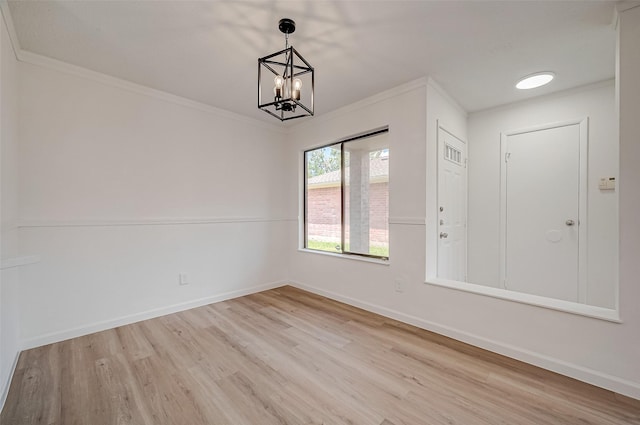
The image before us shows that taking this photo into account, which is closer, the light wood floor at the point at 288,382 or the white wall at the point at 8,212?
the light wood floor at the point at 288,382

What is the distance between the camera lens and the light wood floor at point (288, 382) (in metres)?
1.55

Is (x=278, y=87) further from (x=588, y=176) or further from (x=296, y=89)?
(x=588, y=176)

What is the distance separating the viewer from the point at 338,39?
81.9 inches

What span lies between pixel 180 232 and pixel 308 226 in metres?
1.82

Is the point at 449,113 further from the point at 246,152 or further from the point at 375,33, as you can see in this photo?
the point at 246,152

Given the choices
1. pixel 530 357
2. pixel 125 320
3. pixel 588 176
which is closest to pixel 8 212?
pixel 125 320

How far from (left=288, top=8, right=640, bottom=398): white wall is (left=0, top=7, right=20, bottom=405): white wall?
2892mm

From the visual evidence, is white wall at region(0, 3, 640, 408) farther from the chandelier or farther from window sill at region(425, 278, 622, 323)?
the chandelier

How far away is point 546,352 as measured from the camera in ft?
6.63

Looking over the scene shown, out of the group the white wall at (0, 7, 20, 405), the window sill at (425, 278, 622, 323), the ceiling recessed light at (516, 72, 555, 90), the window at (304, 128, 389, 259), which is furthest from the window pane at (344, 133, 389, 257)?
the white wall at (0, 7, 20, 405)

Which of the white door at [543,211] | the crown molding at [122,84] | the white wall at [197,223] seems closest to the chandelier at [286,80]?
the crown molding at [122,84]

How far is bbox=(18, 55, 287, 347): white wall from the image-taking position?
92.0 inches

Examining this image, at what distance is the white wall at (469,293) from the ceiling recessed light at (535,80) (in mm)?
830

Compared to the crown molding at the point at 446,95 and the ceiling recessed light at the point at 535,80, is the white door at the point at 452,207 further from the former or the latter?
the ceiling recessed light at the point at 535,80
